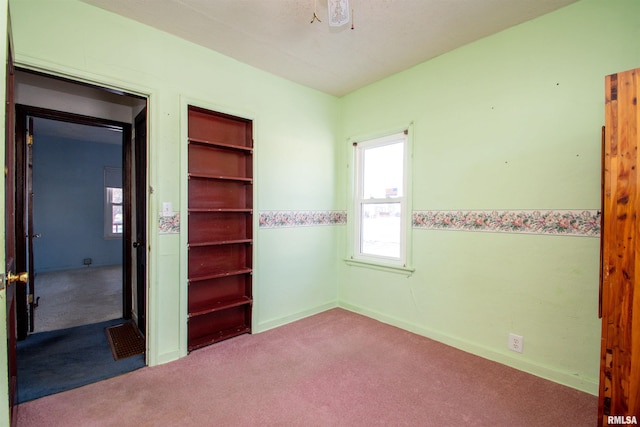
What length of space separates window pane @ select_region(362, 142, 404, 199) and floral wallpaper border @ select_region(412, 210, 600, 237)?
0.46 meters

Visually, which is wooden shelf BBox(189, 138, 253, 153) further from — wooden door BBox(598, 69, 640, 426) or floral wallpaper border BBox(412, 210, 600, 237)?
wooden door BBox(598, 69, 640, 426)

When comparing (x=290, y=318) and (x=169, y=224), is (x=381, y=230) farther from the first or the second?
(x=169, y=224)

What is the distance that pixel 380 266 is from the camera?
328 centimetres

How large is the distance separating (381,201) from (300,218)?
0.92m

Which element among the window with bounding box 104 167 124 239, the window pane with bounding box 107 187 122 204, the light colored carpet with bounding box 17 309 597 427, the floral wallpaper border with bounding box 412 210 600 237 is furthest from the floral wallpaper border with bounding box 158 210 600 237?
the window pane with bounding box 107 187 122 204

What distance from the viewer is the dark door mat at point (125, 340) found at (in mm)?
2555

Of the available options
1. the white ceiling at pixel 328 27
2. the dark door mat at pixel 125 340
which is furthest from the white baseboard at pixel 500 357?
the white ceiling at pixel 328 27

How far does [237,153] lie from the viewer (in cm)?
296

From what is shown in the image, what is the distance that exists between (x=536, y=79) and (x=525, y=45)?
28 cm

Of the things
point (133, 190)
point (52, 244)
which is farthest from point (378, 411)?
point (52, 244)

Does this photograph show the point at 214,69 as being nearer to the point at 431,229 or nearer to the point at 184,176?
the point at 184,176

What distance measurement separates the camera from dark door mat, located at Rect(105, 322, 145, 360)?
8.38ft

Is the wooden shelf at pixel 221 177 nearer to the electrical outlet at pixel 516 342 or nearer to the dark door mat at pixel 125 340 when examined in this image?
the dark door mat at pixel 125 340

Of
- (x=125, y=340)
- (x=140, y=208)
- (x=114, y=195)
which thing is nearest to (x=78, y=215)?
(x=114, y=195)
